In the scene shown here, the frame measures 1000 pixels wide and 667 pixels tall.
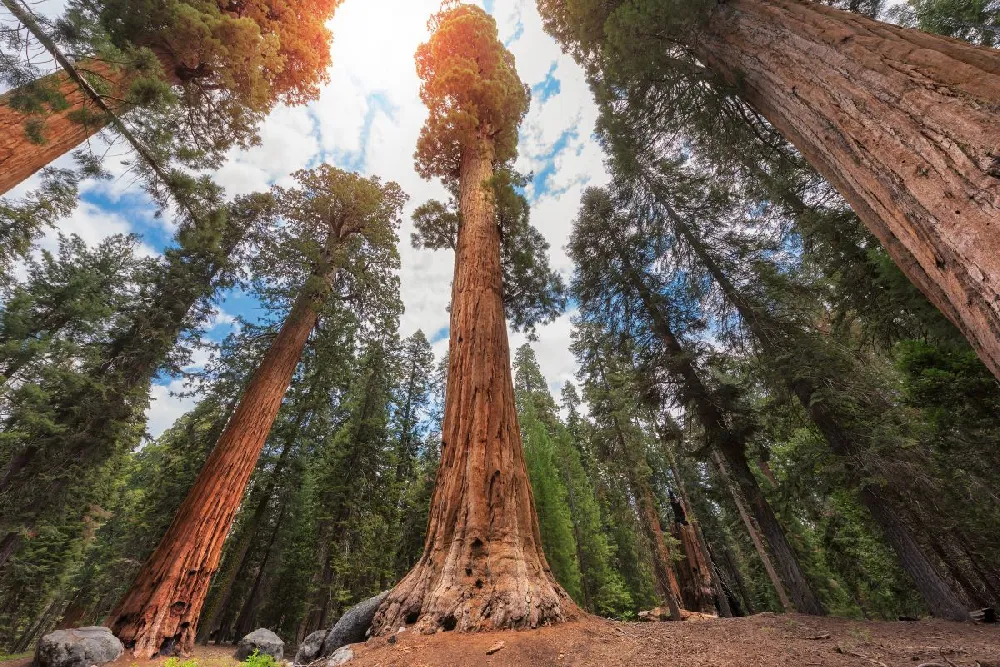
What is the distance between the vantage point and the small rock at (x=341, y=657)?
7.23ft

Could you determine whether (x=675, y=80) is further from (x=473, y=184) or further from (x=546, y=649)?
(x=546, y=649)

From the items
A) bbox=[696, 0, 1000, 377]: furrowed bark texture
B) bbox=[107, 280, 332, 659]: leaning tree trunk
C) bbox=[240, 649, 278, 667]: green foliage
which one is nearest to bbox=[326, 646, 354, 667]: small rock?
bbox=[240, 649, 278, 667]: green foliage

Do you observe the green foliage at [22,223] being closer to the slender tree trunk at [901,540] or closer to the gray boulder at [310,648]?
the gray boulder at [310,648]

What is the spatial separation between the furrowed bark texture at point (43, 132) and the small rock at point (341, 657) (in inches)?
214

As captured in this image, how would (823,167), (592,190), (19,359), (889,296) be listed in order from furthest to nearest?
(592,190), (19,359), (889,296), (823,167)

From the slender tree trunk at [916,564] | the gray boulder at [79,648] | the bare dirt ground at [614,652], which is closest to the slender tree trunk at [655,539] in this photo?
the slender tree trunk at [916,564]

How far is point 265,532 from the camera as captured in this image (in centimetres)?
1858

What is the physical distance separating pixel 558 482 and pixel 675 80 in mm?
17727

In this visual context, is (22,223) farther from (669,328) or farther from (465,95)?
(669,328)

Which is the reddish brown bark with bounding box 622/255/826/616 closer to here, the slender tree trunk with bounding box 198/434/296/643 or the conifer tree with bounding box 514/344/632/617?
the conifer tree with bounding box 514/344/632/617

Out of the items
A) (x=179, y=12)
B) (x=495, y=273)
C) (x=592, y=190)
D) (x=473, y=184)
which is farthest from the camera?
(x=592, y=190)

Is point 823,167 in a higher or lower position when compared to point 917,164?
higher

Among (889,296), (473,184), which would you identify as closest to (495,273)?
(473,184)

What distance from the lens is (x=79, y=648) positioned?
407 cm
